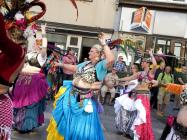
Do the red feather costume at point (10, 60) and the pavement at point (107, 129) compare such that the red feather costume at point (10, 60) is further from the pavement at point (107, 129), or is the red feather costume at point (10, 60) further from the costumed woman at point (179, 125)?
the pavement at point (107, 129)

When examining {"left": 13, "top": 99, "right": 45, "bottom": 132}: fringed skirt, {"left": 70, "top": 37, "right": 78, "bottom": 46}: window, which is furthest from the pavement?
{"left": 70, "top": 37, "right": 78, "bottom": 46}: window

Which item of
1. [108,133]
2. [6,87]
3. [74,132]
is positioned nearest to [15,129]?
[108,133]

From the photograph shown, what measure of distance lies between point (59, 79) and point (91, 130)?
888 cm

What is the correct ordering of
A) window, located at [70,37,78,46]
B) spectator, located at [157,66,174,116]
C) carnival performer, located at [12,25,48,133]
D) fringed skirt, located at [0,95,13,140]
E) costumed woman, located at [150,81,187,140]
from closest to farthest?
fringed skirt, located at [0,95,13,140], costumed woman, located at [150,81,187,140], carnival performer, located at [12,25,48,133], spectator, located at [157,66,174,116], window, located at [70,37,78,46]

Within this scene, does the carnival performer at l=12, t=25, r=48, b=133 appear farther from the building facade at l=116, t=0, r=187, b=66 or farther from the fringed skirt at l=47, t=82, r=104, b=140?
the building facade at l=116, t=0, r=187, b=66

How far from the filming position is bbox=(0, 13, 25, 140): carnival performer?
3.02 metres

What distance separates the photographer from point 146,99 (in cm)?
874

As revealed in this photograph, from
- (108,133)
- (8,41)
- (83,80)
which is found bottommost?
(108,133)

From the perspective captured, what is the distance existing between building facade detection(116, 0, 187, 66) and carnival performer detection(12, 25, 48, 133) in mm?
14874

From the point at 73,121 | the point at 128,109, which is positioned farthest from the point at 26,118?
the point at 73,121

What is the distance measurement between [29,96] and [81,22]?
15983mm

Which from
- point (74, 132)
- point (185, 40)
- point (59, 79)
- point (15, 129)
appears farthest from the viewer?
point (185, 40)

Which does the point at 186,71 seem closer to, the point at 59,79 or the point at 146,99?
the point at 59,79

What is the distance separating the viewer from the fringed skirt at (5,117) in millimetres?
3383
